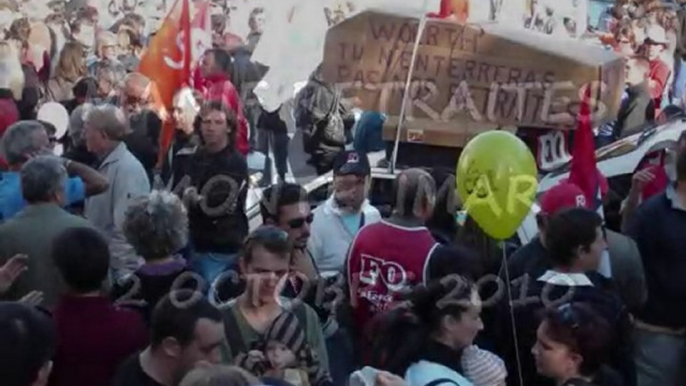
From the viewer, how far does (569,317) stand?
4.53m

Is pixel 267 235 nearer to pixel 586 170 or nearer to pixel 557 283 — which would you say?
pixel 557 283

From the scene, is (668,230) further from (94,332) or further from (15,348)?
(15,348)

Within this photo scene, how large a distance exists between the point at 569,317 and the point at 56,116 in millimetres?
6637

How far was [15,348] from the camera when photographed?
145 inches

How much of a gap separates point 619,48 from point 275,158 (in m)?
3.83

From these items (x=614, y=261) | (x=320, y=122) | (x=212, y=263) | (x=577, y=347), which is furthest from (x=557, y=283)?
(x=320, y=122)

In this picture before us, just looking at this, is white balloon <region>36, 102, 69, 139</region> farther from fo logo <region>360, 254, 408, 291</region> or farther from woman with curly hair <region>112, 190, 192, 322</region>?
woman with curly hair <region>112, 190, 192, 322</region>

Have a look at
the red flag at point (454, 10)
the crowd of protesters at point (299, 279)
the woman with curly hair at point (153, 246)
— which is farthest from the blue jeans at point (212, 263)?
the red flag at point (454, 10)

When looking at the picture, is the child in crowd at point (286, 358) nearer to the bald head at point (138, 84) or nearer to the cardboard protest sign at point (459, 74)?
the cardboard protest sign at point (459, 74)

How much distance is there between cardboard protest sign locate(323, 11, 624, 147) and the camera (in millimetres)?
9555

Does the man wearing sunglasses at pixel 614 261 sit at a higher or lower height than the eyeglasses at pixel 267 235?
lower

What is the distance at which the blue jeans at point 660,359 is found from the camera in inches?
243

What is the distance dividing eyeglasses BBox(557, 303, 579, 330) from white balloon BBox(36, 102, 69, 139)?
6.19 metres

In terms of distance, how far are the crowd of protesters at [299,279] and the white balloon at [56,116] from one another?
1163 mm
